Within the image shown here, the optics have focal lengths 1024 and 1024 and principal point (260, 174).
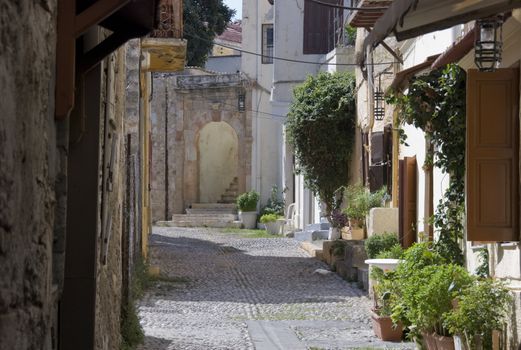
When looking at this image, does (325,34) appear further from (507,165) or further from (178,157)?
(507,165)

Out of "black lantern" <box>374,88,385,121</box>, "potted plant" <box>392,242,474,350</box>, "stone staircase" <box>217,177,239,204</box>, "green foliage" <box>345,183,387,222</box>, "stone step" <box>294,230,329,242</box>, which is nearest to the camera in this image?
"potted plant" <box>392,242,474,350</box>

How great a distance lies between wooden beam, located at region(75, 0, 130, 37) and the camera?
179 inches

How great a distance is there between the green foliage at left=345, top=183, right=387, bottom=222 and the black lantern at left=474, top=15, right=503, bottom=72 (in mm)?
10634

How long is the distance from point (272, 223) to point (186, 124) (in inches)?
313

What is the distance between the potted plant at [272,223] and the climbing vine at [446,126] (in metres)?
20.5

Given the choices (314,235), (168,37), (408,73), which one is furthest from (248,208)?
(408,73)

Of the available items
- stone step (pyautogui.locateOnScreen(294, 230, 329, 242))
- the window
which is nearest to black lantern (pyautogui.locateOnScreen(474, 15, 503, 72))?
stone step (pyautogui.locateOnScreen(294, 230, 329, 242))

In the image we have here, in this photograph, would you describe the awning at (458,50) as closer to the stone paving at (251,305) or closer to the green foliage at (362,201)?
the stone paving at (251,305)

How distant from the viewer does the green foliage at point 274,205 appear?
117ft

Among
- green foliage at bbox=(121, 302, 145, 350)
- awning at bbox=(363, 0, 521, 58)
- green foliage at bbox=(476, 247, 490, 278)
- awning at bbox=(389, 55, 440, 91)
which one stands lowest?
green foliage at bbox=(121, 302, 145, 350)

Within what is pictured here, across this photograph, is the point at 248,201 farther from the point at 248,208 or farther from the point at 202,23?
the point at 202,23

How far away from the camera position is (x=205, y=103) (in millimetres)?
39000

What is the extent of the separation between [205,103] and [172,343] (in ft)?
93.5

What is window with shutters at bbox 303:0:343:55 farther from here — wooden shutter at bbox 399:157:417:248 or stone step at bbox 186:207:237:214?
wooden shutter at bbox 399:157:417:248
